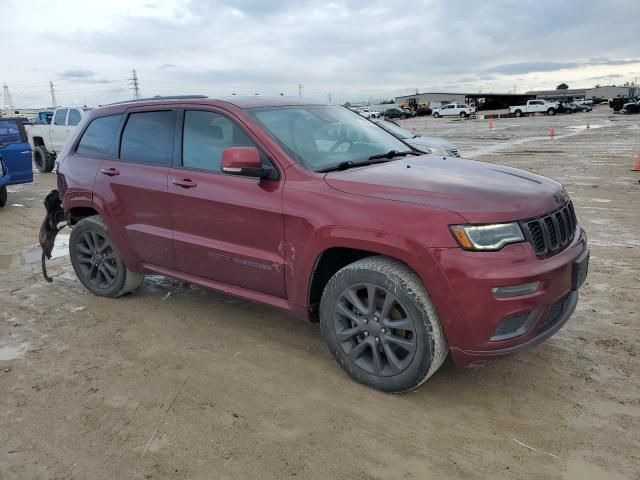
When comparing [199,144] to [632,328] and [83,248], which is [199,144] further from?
[632,328]

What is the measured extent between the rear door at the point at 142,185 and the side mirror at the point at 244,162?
38.5 inches

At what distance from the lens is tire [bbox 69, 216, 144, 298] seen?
4.97 m

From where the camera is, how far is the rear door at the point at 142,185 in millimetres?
4324

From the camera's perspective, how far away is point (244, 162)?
3463 mm

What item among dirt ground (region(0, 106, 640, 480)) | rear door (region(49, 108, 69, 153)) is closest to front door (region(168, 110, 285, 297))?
dirt ground (region(0, 106, 640, 480))

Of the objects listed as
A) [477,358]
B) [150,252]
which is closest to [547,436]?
[477,358]

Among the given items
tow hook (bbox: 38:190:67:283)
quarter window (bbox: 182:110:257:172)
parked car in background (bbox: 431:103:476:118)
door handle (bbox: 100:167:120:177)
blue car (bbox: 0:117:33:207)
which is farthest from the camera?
parked car in background (bbox: 431:103:476:118)

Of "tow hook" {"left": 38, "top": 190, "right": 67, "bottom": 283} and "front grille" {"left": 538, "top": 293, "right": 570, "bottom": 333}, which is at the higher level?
"tow hook" {"left": 38, "top": 190, "right": 67, "bottom": 283}

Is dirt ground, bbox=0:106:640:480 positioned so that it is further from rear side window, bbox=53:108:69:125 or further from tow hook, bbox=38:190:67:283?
rear side window, bbox=53:108:69:125

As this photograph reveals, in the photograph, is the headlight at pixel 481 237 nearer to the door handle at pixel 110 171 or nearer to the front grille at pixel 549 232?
the front grille at pixel 549 232

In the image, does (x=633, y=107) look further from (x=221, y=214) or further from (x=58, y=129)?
(x=221, y=214)

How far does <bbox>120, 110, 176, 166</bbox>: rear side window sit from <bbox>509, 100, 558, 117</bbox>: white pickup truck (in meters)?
60.2

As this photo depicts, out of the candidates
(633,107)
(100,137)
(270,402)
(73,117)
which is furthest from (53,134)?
(633,107)

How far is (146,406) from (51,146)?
14821mm
